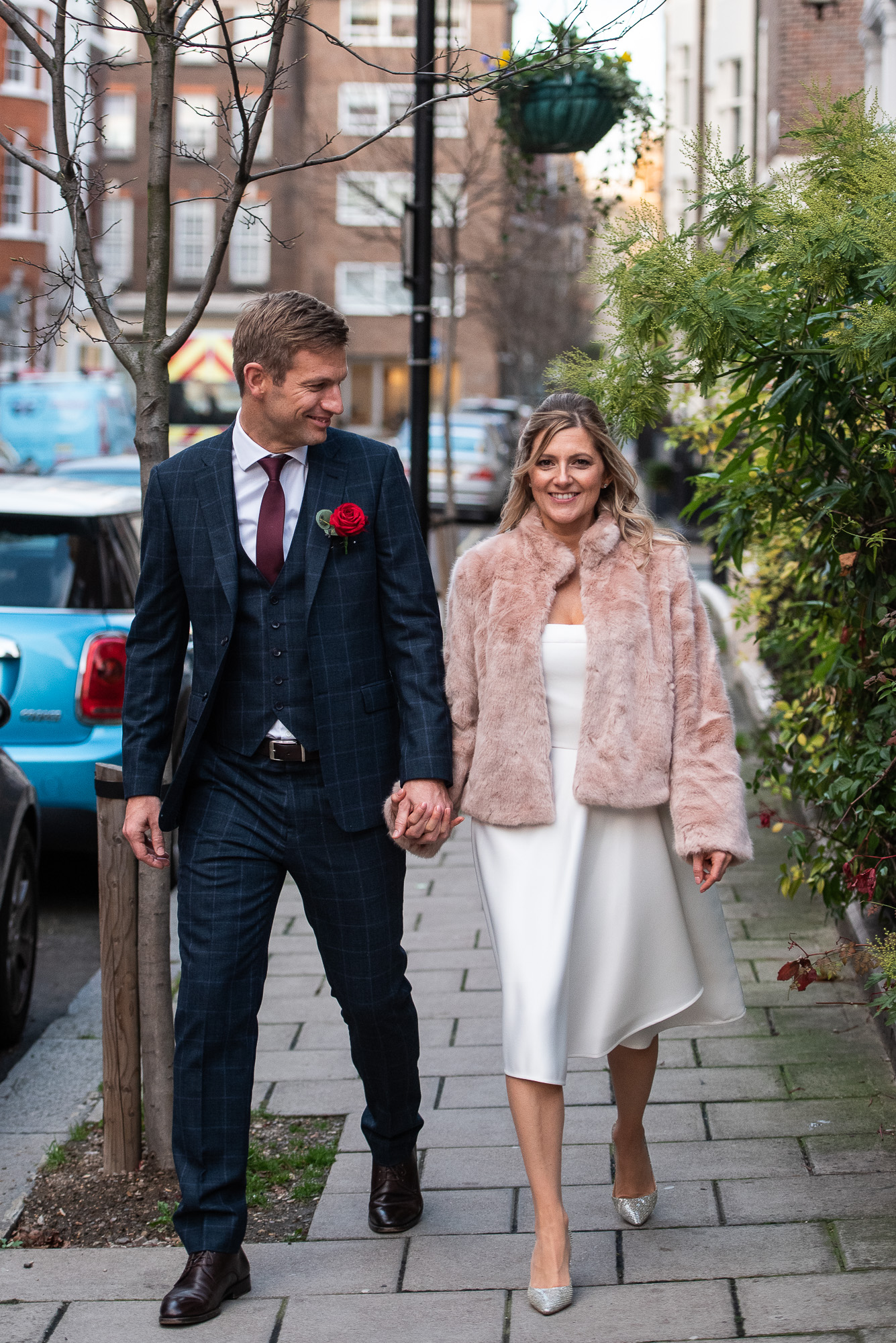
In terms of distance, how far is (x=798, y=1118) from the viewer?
161 inches

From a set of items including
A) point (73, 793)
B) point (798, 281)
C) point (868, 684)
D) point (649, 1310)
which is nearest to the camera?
point (649, 1310)

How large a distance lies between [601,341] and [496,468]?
22490 mm

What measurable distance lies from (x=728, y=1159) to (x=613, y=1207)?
39cm

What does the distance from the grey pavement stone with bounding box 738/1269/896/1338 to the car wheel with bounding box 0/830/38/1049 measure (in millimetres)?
2907

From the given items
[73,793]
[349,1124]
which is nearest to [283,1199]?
[349,1124]

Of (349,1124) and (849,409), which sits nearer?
(849,409)

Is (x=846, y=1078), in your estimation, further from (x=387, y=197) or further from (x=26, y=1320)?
(x=387, y=197)

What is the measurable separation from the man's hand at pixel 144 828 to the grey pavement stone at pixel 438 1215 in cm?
95

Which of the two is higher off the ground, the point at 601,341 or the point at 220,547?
the point at 601,341

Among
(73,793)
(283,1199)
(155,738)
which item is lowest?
(283,1199)

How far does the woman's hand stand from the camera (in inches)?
127

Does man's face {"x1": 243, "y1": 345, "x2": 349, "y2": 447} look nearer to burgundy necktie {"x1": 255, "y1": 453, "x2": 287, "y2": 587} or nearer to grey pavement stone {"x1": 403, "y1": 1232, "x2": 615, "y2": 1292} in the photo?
burgundy necktie {"x1": 255, "y1": 453, "x2": 287, "y2": 587}

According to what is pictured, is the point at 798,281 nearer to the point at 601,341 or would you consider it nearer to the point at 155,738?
the point at 601,341

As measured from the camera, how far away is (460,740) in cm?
342
